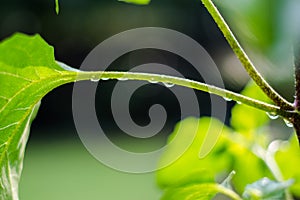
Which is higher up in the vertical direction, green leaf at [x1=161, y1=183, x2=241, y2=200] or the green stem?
the green stem

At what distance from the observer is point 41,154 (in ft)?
18.1

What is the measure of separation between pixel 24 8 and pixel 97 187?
2.97m

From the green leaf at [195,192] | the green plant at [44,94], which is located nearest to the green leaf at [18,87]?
the green plant at [44,94]

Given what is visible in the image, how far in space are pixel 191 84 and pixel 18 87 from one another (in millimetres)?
96

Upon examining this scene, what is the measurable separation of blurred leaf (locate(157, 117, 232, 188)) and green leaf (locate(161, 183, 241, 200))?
10cm

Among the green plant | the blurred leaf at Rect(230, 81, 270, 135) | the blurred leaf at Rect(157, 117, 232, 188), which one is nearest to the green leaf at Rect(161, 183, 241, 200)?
the green plant

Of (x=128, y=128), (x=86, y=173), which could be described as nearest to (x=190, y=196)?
(x=86, y=173)

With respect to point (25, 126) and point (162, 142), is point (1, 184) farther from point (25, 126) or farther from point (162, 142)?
point (162, 142)

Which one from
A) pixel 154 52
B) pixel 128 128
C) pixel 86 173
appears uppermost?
pixel 154 52

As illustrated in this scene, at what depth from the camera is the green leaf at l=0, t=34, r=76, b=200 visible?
12.8 inches

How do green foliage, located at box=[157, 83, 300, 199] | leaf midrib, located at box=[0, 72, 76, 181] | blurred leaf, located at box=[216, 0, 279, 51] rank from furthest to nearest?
green foliage, located at box=[157, 83, 300, 199]
leaf midrib, located at box=[0, 72, 76, 181]
blurred leaf, located at box=[216, 0, 279, 51]

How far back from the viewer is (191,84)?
0.33 metres

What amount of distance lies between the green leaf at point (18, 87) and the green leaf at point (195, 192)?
0.10 metres

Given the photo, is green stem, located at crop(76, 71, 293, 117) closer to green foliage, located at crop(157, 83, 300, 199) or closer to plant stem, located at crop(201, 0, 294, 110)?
plant stem, located at crop(201, 0, 294, 110)
